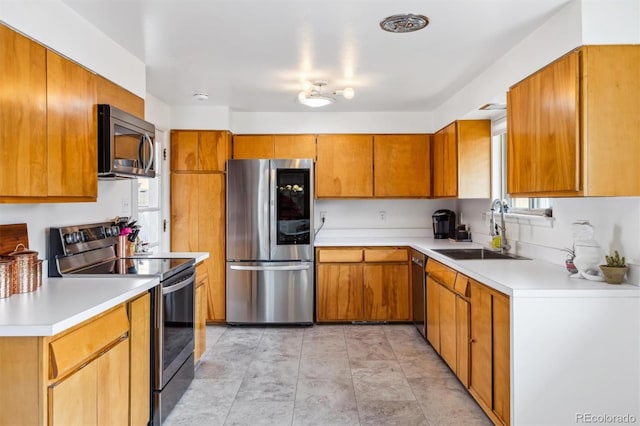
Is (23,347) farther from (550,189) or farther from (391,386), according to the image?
(550,189)

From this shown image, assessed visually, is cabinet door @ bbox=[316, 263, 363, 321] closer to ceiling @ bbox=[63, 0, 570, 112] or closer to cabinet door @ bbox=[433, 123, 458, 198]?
cabinet door @ bbox=[433, 123, 458, 198]

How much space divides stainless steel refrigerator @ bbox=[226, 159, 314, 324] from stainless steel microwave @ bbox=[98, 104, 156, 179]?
156cm

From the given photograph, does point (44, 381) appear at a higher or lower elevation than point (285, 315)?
higher

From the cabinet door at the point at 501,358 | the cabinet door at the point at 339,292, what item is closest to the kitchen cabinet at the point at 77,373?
the cabinet door at the point at 501,358

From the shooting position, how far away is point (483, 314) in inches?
96.0

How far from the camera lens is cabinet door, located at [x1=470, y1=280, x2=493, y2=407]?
237 cm

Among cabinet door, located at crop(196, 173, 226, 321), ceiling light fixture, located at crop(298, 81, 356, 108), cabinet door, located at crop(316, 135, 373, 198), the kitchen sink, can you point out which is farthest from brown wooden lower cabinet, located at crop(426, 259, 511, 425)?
cabinet door, located at crop(196, 173, 226, 321)

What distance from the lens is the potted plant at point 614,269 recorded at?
81.8 inches

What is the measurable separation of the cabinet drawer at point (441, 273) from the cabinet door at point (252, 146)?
2075 millimetres

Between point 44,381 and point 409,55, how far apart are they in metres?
2.68

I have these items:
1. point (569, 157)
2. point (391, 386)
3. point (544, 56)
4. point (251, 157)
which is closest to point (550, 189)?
point (569, 157)

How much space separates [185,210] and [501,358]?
3.29 metres

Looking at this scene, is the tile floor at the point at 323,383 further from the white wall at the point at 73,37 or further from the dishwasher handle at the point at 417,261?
the white wall at the point at 73,37

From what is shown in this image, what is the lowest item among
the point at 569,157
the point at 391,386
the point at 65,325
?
the point at 391,386
